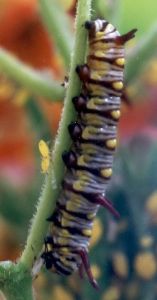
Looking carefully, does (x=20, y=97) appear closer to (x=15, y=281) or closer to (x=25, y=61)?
(x=25, y=61)

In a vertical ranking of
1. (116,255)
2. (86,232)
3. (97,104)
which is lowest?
(116,255)

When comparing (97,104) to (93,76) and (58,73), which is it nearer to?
(93,76)

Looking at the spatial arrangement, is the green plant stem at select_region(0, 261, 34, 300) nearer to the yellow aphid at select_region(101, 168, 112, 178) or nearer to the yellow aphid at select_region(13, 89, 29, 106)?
the yellow aphid at select_region(101, 168, 112, 178)

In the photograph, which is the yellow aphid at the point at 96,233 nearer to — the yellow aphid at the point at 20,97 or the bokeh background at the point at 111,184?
the bokeh background at the point at 111,184

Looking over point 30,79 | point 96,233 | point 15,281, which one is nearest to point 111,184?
point 96,233

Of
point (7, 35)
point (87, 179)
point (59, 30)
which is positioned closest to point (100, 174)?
point (87, 179)
